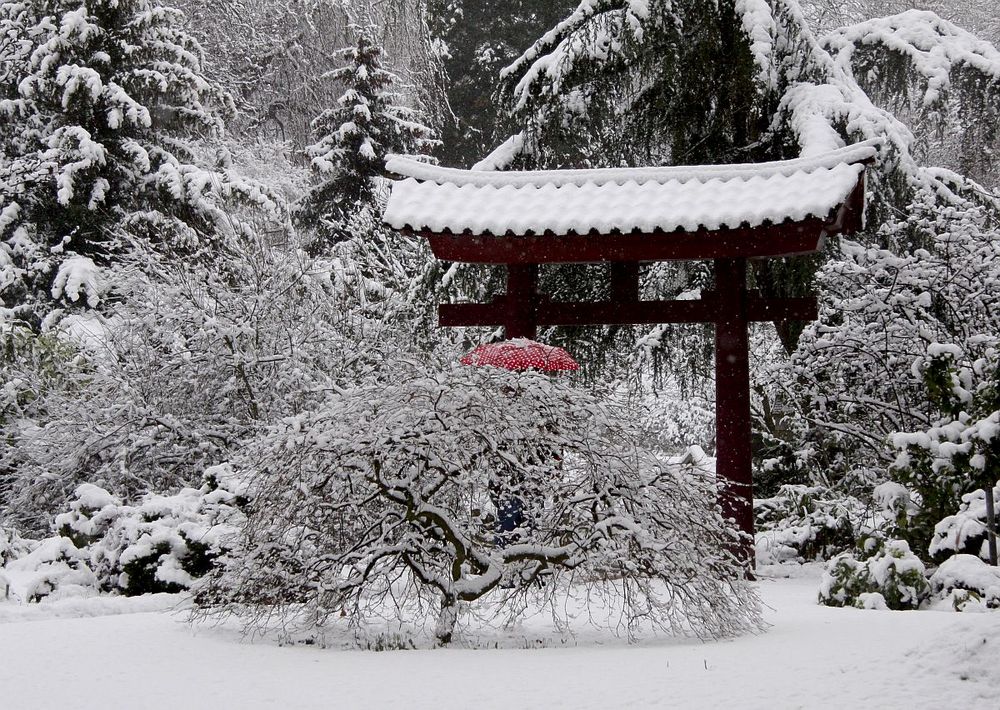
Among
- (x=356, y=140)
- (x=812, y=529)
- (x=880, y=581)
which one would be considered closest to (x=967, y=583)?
(x=880, y=581)

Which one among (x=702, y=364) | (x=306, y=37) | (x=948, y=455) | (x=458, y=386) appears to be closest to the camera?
(x=458, y=386)

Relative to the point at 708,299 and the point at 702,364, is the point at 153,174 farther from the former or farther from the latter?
the point at 708,299

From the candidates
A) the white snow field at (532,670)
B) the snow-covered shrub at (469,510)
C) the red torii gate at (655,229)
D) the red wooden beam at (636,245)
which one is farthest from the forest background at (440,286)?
the red wooden beam at (636,245)

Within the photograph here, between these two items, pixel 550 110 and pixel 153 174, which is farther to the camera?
pixel 153 174

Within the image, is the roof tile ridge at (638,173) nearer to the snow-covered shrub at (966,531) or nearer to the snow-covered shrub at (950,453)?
the snow-covered shrub at (950,453)

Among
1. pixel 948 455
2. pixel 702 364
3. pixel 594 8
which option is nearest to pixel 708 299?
pixel 948 455

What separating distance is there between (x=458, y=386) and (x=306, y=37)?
66.1 ft

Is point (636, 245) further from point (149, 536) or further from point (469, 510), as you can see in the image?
point (149, 536)

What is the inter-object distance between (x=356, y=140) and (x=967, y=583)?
52.4ft

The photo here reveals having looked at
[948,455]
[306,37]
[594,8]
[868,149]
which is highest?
[306,37]

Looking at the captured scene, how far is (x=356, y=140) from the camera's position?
814 inches

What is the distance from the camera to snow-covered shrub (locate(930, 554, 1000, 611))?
21.3 feet

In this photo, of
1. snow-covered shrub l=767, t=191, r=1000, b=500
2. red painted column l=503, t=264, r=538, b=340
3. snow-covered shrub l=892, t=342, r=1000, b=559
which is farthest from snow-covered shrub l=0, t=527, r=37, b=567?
snow-covered shrub l=892, t=342, r=1000, b=559

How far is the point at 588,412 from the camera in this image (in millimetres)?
6152
